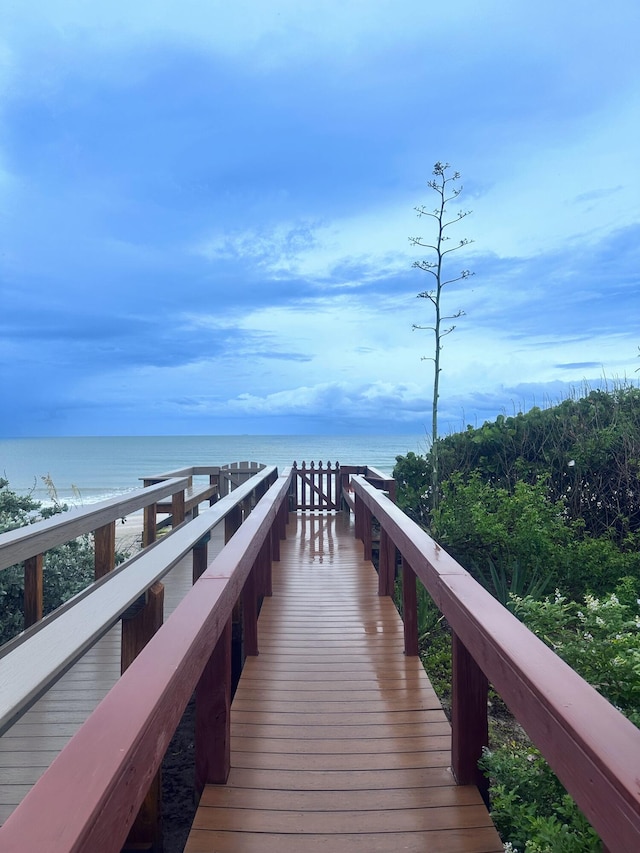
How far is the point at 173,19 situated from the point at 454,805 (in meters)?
14.1

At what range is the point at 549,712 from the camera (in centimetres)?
131

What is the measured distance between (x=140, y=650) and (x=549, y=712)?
2.06 m

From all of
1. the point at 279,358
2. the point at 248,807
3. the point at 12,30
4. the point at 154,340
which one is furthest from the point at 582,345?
the point at 154,340

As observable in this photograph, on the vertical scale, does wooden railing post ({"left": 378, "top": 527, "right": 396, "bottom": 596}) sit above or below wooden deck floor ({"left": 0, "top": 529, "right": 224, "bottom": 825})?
above

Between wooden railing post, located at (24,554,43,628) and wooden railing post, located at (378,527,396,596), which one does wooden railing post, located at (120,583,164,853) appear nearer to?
wooden railing post, located at (24,554,43,628)

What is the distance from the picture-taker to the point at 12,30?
546 inches

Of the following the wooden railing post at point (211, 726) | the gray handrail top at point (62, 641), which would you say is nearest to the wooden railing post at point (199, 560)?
the gray handrail top at point (62, 641)

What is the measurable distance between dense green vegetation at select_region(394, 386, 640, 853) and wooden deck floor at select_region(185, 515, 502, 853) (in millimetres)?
285

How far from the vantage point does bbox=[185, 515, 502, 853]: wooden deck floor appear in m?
2.02

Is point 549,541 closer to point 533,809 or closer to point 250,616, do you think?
point 250,616

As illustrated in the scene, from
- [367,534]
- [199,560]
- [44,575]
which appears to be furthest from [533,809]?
[367,534]

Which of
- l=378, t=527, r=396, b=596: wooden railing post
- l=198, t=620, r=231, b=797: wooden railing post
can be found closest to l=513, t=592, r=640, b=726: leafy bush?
l=198, t=620, r=231, b=797: wooden railing post

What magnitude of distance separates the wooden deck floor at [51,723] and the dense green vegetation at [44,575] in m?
0.88

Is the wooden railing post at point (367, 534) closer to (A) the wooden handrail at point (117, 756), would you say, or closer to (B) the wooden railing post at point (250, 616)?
(B) the wooden railing post at point (250, 616)
